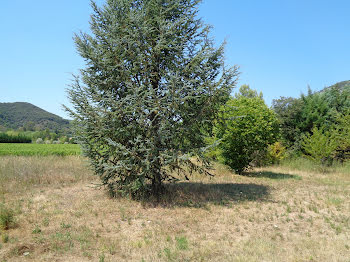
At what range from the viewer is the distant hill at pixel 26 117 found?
107 meters

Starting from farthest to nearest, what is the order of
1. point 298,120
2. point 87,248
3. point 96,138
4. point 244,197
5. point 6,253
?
point 298,120, point 244,197, point 96,138, point 87,248, point 6,253

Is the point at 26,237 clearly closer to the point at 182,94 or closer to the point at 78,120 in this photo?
the point at 78,120

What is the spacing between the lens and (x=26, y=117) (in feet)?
380

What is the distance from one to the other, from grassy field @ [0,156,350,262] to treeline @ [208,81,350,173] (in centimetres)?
246

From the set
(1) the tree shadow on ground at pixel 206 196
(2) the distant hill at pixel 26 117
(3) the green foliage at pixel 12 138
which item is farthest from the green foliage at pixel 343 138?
(2) the distant hill at pixel 26 117

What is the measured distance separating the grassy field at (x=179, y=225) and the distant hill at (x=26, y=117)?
107m

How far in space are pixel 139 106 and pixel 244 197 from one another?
530 centimetres

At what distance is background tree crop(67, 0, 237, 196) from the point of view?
24.7 ft

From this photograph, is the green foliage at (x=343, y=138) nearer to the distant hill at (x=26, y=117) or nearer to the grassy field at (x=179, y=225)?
the grassy field at (x=179, y=225)

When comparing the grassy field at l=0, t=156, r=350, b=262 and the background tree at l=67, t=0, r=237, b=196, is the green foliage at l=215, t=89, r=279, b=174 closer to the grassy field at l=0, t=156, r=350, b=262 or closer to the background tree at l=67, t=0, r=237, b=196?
the grassy field at l=0, t=156, r=350, b=262

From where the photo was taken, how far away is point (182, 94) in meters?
7.64

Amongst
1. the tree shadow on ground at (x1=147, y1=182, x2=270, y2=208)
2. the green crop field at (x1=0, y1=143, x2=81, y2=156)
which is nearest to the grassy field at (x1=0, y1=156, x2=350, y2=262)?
the tree shadow on ground at (x1=147, y1=182, x2=270, y2=208)

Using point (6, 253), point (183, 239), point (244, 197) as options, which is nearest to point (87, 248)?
point (6, 253)

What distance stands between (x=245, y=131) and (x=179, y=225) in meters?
8.90
